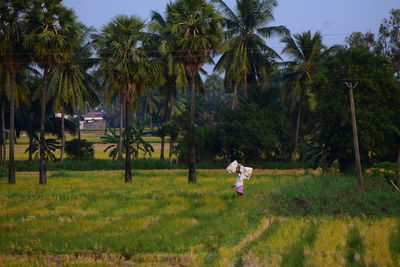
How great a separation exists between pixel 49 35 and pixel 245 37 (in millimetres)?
23533

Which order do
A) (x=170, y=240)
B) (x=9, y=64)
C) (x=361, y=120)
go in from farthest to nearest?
(x=361, y=120), (x=9, y=64), (x=170, y=240)

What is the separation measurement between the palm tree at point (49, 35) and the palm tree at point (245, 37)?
1958 centimetres

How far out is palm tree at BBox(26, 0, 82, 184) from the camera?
124 ft

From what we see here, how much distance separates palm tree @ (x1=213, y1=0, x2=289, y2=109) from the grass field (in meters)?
27.4

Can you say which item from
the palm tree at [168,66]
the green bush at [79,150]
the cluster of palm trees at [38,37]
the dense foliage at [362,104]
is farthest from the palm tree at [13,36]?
the green bush at [79,150]

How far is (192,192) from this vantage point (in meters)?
31.3

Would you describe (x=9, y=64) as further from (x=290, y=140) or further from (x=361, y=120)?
(x=290, y=140)

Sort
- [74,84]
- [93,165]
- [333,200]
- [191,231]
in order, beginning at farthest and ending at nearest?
[93,165] < [74,84] < [333,200] < [191,231]

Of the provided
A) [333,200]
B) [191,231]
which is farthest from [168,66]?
[191,231]

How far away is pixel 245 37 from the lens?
56.2 m

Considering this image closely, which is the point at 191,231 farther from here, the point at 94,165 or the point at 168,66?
the point at 94,165

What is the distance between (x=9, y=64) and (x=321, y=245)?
1128 inches

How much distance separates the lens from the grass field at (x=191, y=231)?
1509cm

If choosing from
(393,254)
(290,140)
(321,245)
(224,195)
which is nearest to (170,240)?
(321,245)
